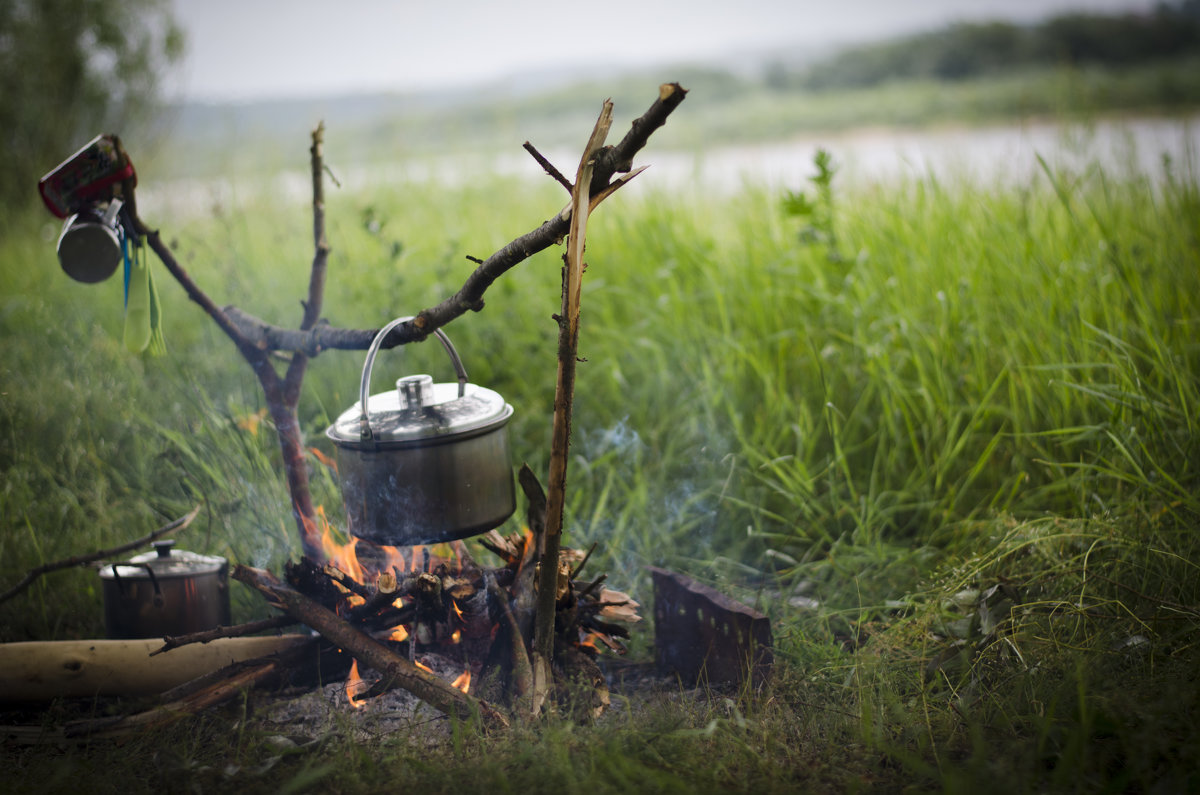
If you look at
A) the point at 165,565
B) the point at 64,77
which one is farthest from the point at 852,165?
the point at 64,77

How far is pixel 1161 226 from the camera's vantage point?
13.5 feet

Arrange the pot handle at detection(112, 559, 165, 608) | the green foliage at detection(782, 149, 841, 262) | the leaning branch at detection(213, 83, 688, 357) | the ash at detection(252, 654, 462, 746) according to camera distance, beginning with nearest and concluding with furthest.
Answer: the leaning branch at detection(213, 83, 688, 357) < the ash at detection(252, 654, 462, 746) < the pot handle at detection(112, 559, 165, 608) < the green foliage at detection(782, 149, 841, 262)

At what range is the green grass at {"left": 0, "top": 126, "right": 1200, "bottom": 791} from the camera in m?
1.91

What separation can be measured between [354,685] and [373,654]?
187 millimetres

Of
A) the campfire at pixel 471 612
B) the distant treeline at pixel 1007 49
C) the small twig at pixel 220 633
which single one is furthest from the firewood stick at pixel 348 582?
the distant treeline at pixel 1007 49

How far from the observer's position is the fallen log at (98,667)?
2.31 meters

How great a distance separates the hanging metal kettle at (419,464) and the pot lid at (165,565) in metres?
0.81

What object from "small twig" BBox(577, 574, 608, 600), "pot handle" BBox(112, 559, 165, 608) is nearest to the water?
"small twig" BBox(577, 574, 608, 600)

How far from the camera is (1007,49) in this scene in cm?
1808

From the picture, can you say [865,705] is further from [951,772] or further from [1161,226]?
[1161,226]

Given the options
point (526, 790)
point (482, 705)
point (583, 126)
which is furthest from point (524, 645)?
point (583, 126)

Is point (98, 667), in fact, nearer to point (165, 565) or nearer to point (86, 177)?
point (165, 565)

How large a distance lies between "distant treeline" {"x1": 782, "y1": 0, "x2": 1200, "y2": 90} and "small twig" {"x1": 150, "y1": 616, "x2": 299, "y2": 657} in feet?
53.0

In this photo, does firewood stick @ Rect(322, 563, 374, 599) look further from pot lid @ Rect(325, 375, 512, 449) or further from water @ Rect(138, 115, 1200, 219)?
water @ Rect(138, 115, 1200, 219)
